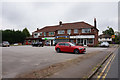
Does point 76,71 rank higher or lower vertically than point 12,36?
lower

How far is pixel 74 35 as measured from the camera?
122ft

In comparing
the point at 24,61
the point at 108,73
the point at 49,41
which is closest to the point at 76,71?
the point at 108,73

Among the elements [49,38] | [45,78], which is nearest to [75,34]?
[49,38]

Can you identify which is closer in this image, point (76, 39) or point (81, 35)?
point (81, 35)

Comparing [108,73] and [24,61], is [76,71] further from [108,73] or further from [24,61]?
[24,61]

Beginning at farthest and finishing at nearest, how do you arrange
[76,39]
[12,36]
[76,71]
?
[12,36] < [76,39] < [76,71]

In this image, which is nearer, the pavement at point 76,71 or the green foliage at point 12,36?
the pavement at point 76,71

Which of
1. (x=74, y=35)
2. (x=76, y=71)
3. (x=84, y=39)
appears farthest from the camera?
(x=74, y=35)

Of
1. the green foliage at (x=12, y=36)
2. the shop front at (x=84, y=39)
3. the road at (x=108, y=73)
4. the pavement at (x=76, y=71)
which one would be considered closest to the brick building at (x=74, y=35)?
the shop front at (x=84, y=39)

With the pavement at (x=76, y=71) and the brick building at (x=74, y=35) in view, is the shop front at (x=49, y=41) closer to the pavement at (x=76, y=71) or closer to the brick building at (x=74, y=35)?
the brick building at (x=74, y=35)

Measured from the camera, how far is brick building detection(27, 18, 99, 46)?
113ft

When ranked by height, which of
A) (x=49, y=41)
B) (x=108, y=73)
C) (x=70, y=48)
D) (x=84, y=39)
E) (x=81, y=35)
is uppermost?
(x=81, y=35)

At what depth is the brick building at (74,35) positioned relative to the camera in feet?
113

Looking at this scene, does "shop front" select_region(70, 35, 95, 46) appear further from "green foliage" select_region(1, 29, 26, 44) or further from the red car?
"green foliage" select_region(1, 29, 26, 44)
